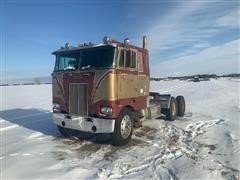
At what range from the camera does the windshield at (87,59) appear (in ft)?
28.9

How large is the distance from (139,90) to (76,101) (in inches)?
89.8

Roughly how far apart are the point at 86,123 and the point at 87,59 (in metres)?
1.96

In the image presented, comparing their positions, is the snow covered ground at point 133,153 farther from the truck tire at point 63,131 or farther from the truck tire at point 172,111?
the truck tire at point 172,111

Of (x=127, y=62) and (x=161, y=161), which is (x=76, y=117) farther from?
(x=161, y=161)

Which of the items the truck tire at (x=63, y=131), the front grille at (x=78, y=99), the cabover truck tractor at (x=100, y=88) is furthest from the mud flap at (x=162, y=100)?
the front grille at (x=78, y=99)

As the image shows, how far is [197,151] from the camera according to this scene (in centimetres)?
802

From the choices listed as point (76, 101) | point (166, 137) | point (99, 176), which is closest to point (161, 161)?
point (99, 176)

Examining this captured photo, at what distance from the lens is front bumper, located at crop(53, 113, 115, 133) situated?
8.63 meters

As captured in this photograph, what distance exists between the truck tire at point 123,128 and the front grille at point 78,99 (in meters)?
1.09

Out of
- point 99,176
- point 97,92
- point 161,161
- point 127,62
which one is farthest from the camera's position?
point 127,62

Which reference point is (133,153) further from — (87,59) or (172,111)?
(172,111)

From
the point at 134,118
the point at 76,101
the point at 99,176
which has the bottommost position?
the point at 99,176

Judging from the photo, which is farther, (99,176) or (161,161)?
(161,161)

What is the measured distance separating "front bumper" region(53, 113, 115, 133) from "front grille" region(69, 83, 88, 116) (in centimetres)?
20
